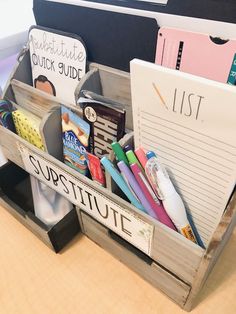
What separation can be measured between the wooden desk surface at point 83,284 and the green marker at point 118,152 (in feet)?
0.78

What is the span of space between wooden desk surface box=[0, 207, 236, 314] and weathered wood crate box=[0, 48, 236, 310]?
0.02 m

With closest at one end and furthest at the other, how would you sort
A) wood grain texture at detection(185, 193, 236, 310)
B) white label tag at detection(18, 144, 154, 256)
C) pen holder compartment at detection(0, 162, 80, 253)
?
wood grain texture at detection(185, 193, 236, 310), white label tag at detection(18, 144, 154, 256), pen holder compartment at detection(0, 162, 80, 253)

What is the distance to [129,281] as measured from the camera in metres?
0.49

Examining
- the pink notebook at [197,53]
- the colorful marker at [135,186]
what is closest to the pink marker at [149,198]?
the colorful marker at [135,186]

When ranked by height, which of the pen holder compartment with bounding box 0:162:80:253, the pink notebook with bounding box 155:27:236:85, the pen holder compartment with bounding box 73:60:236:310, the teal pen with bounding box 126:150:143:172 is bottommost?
the pen holder compartment with bounding box 0:162:80:253

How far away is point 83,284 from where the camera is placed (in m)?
0.49

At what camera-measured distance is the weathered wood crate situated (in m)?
0.37

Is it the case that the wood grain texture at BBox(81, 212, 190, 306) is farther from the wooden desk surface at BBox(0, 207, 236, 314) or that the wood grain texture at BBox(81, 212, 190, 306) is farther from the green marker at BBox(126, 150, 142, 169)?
the green marker at BBox(126, 150, 142, 169)

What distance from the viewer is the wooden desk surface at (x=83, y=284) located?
46 centimetres

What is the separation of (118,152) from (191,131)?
0.11 metres

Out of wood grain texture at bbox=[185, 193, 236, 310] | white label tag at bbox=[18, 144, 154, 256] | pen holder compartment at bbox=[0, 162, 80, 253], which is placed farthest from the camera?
pen holder compartment at bbox=[0, 162, 80, 253]

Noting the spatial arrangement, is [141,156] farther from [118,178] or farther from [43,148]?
[43,148]

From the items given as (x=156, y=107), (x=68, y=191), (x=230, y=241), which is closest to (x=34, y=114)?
(x=68, y=191)

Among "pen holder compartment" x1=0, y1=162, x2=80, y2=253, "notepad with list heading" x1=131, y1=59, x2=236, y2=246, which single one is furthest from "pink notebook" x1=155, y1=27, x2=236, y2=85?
"pen holder compartment" x1=0, y1=162, x2=80, y2=253
